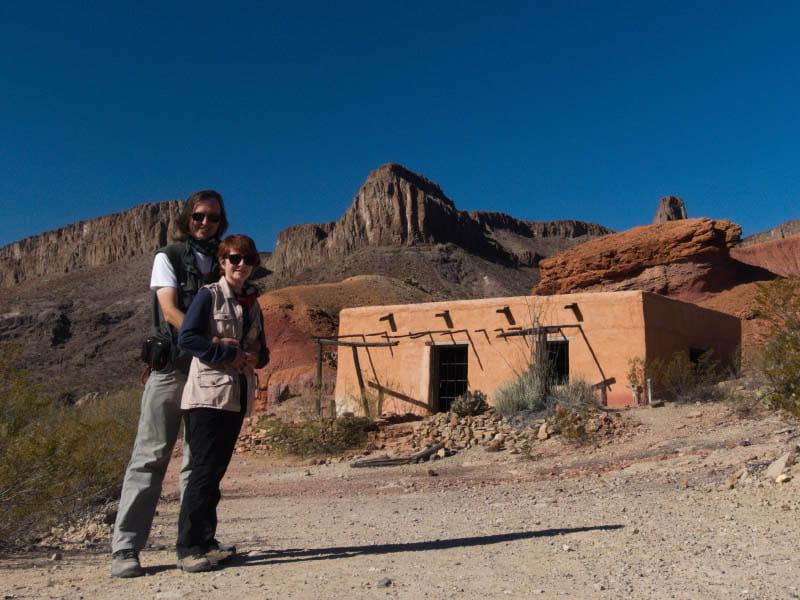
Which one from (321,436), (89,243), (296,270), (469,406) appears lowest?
(321,436)

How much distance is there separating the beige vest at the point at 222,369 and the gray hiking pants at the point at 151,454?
0.12m

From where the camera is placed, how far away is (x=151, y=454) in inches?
146

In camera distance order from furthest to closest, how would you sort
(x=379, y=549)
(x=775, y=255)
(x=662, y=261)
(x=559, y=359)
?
(x=775, y=255)
(x=662, y=261)
(x=559, y=359)
(x=379, y=549)

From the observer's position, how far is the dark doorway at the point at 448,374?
16.6 meters

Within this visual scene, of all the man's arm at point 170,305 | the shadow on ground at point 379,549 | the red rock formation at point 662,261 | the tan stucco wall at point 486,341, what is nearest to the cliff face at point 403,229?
the red rock formation at point 662,261

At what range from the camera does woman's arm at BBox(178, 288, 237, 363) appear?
140 inches

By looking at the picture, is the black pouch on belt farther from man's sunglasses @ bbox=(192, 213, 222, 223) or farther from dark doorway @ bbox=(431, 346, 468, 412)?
dark doorway @ bbox=(431, 346, 468, 412)

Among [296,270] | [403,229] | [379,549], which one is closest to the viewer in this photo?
[379,549]

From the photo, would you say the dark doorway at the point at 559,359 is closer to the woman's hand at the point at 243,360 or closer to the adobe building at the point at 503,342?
the adobe building at the point at 503,342

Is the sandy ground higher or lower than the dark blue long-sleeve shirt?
lower

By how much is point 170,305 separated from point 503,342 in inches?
483

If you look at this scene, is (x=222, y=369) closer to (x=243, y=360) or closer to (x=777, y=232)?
(x=243, y=360)

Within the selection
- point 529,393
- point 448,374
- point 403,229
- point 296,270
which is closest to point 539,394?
point 529,393

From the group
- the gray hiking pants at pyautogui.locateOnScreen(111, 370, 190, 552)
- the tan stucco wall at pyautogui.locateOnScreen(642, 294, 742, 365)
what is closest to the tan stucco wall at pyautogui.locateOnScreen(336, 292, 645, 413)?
the tan stucco wall at pyautogui.locateOnScreen(642, 294, 742, 365)
